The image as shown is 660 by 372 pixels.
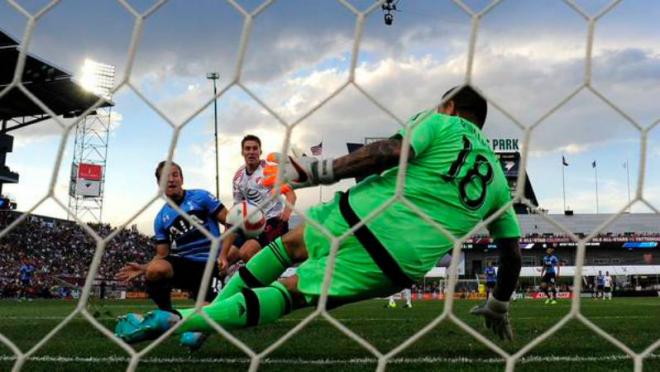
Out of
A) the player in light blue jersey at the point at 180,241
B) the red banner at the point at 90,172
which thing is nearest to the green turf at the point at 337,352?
the player in light blue jersey at the point at 180,241

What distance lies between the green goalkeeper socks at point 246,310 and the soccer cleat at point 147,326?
77 millimetres

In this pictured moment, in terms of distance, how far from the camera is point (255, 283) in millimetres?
2641

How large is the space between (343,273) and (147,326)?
0.80 meters

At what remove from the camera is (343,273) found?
2.19m

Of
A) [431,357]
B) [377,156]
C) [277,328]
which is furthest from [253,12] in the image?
[277,328]

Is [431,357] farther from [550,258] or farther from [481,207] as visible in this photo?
[550,258]

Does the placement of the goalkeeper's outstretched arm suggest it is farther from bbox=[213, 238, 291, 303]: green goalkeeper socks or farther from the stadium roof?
the stadium roof

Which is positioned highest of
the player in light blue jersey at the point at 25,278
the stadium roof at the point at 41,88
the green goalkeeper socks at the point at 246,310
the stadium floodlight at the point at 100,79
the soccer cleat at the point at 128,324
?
the stadium floodlight at the point at 100,79

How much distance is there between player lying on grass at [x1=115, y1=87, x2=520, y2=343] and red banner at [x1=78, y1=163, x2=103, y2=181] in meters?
33.6

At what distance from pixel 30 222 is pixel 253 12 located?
26.6m

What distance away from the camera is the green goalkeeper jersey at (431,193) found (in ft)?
7.22

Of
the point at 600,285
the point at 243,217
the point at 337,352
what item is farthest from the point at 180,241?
the point at 600,285

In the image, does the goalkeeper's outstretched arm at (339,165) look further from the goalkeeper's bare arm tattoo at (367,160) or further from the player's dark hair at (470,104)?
the player's dark hair at (470,104)

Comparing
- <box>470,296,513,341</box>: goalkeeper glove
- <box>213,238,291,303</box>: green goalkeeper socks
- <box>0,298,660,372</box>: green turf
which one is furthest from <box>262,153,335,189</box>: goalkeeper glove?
<box>0,298,660,372</box>: green turf
